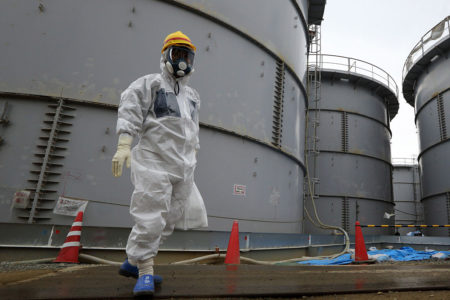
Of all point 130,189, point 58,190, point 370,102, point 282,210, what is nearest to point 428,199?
point 370,102

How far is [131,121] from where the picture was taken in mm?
1955

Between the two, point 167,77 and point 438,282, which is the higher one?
point 167,77

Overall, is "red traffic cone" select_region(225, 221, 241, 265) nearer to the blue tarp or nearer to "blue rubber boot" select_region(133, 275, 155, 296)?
the blue tarp

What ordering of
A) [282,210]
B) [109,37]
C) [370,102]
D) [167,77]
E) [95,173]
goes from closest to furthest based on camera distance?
[167,77]
[95,173]
[109,37]
[282,210]
[370,102]

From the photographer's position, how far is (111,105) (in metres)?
4.66

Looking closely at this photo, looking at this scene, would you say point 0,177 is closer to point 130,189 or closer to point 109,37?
point 130,189

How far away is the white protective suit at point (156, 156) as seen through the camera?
182cm

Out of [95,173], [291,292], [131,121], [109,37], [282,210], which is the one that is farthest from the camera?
[282,210]

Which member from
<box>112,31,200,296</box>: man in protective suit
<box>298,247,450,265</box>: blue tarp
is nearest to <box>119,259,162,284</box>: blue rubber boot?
<box>112,31,200,296</box>: man in protective suit

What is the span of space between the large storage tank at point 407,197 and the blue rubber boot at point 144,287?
65.7 ft

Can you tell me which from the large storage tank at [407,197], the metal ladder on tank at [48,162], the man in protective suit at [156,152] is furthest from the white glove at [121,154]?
the large storage tank at [407,197]

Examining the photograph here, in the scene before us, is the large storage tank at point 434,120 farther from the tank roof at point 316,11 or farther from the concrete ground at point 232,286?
the concrete ground at point 232,286

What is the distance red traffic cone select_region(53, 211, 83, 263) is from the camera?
3.63 metres

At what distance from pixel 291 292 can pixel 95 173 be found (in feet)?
11.5
